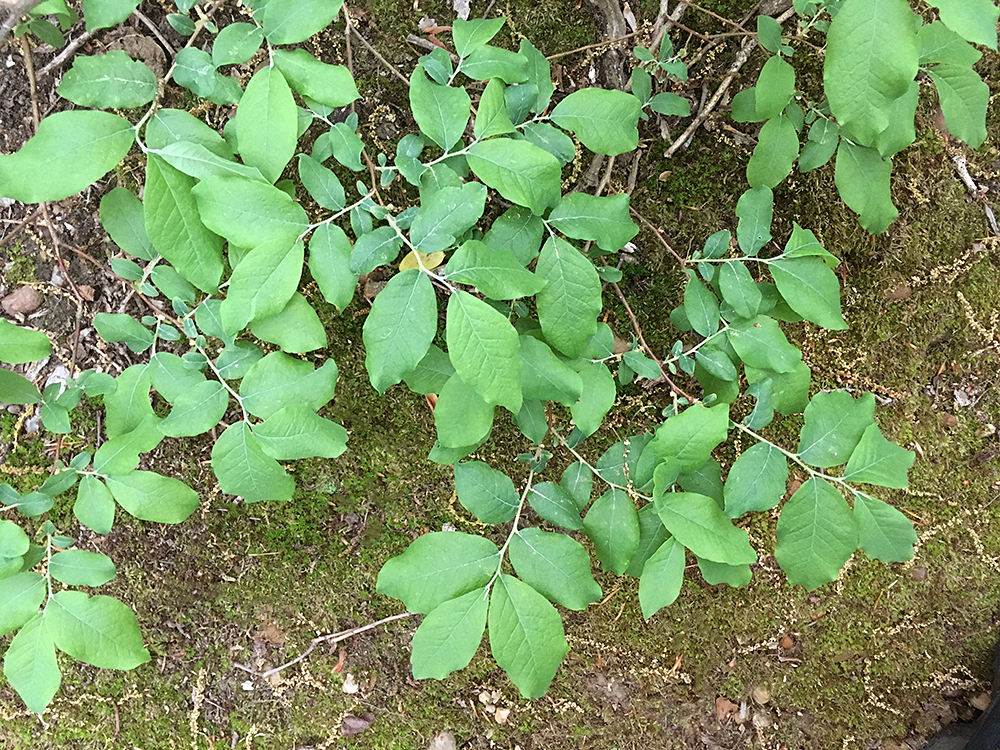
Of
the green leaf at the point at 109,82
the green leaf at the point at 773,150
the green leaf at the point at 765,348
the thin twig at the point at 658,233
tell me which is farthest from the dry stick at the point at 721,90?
the green leaf at the point at 109,82

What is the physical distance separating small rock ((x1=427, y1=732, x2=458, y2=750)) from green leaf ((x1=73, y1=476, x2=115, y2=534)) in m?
1.34

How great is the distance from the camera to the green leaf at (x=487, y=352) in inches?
51.3

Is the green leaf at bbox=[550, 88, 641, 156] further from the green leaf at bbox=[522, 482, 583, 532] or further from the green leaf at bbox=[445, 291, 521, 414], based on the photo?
the green leaf at bbox=[522, 482, 583, 532]

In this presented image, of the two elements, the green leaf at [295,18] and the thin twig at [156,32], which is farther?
the thin twig at [156,32]

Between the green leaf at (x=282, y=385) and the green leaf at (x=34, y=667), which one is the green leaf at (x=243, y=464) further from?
the green leaf at (x=34, y=667)

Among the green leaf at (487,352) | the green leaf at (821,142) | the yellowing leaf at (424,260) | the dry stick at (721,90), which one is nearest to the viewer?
the green leaf at (487,352)

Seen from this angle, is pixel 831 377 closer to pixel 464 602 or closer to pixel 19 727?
pixel 464 602

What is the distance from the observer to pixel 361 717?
7.71 feet

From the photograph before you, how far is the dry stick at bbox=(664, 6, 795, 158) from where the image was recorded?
2059 millimetres

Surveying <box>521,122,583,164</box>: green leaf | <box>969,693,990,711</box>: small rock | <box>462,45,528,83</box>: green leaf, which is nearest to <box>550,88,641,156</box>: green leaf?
<box>521,122,583,164</box>: green leaf

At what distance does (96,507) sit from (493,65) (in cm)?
148

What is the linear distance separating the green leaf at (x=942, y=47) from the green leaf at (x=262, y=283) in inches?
64.0

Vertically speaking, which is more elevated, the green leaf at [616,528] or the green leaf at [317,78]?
the green leaf at [317,78]

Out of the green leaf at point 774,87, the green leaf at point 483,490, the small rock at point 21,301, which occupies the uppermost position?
the green leaf at point 774,87
